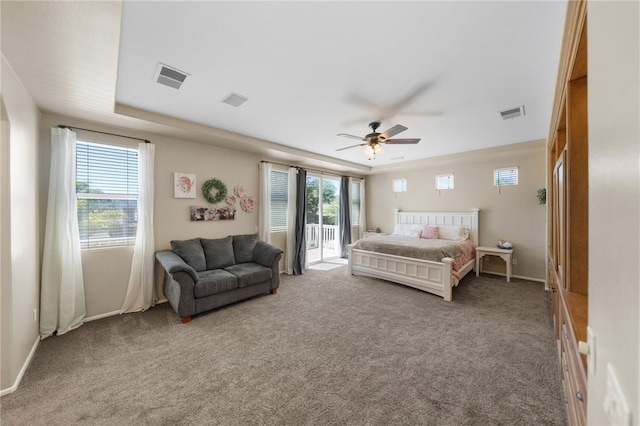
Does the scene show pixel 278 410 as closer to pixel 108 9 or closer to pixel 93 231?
pixel 108 9

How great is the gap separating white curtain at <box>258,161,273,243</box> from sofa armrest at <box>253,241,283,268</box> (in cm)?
46

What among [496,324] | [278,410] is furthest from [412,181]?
Answer: [278,410]

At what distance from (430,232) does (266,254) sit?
3.60 m

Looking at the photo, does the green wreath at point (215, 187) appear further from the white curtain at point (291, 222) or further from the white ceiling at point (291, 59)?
the white curtain at point (291, 222)

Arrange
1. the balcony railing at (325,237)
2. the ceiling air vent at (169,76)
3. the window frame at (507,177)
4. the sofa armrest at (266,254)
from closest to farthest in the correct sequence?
the ceiling air vent at (169,76), the sofa armrest at (266,254), the window frame at (507,177), the balcony railing at (325,237)

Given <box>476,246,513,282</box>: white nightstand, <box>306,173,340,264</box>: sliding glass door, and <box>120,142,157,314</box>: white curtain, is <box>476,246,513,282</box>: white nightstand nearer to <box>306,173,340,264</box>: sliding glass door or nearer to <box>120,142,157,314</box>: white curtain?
<box>306,173,340,264</box>: sliding glass door

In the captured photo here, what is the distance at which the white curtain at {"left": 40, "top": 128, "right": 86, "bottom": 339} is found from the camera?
8.98 feet

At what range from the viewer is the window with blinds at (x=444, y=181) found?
583cm

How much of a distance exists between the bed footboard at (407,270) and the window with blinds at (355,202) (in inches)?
85.8

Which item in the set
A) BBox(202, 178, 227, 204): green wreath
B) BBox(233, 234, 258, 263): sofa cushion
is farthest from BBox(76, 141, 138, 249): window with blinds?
BBox(233, 234, 258, 263): sofa cushion

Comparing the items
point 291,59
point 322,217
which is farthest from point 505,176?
point 291,59

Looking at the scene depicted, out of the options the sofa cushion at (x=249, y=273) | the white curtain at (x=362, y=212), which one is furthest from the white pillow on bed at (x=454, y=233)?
the sofa cushion at (x=249, y=273)

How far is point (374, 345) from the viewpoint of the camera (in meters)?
2.57

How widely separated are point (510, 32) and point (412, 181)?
4.88 m
